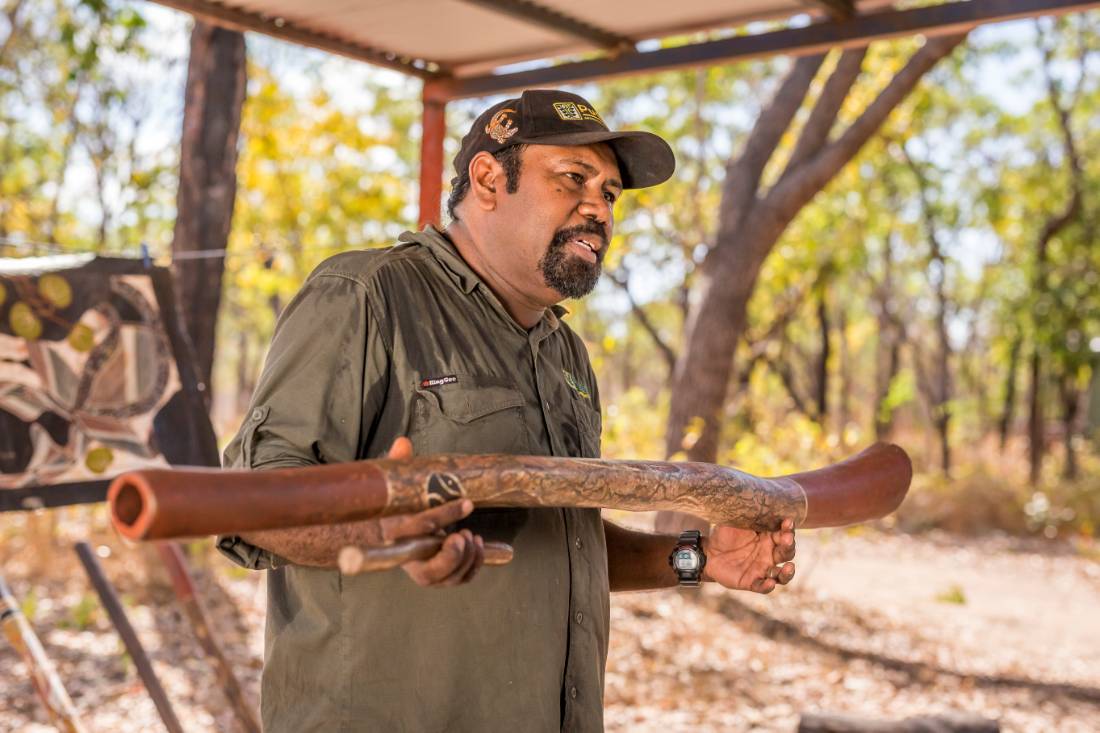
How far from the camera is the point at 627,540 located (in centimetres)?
270

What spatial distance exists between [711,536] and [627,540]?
25 cm

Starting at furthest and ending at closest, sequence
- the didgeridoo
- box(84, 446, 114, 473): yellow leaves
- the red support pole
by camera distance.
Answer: the red support pole
box(84, 446, 114, 473): yellow leaves
the didgeridoo

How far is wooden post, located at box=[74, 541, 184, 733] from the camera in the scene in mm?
4086

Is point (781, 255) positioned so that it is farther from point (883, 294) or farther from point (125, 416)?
point (125, 416)

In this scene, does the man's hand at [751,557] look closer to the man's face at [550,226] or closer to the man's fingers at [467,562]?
the man's face at [550,226]

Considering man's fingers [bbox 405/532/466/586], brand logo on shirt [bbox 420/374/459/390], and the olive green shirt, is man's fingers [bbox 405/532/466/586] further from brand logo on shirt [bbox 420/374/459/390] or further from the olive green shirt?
brand logo on shirt [bbox 420/374/459/390]

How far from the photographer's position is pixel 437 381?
2.19 meters

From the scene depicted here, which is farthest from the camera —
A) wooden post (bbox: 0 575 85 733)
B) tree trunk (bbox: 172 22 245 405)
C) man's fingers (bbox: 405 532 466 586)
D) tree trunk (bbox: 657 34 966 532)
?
tree trunk (bbox: 657 34 966 532)

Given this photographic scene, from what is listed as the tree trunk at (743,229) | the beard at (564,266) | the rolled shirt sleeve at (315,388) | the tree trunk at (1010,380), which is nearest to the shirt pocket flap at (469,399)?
the rolled shirt sleeve at (315,388)

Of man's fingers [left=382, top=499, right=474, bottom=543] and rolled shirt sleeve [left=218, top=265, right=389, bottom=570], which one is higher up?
rolled shirt sleeve [left=218, top=265, right=389, bottom=570]

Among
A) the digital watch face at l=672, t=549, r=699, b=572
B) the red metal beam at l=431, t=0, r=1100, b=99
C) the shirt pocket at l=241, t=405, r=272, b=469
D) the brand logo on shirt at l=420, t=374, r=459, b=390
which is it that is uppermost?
the red metal beam at l=431, t=0, r=1100, b=99

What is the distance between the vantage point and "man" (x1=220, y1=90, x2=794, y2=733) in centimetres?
A: 207

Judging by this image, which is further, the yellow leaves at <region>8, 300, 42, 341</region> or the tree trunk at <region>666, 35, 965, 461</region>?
the tree trunk at <region>666, 35, 965, 461</region>

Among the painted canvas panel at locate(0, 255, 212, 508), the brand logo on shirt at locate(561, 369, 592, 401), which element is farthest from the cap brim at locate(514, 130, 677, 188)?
the painted canvas panel at locate(0, 255, 212, 508)
